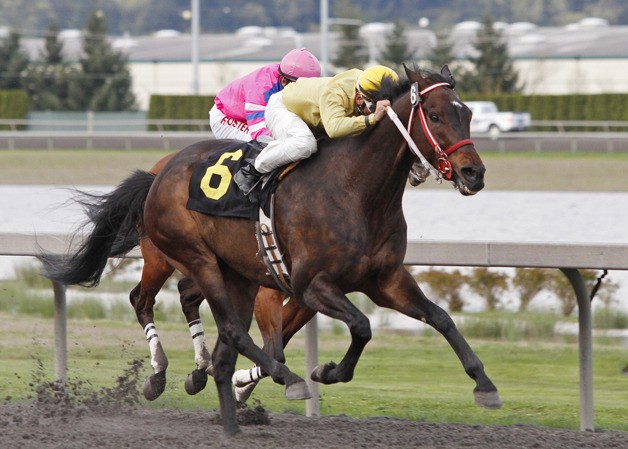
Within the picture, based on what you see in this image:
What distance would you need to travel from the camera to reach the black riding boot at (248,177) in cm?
503

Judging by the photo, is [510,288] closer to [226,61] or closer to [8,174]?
[8,174]

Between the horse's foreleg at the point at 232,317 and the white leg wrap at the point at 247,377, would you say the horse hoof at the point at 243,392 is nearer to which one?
the white leg wrap at the point at 247,377

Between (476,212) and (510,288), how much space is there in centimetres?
1002

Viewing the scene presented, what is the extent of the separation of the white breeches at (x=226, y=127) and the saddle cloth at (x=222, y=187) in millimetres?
899

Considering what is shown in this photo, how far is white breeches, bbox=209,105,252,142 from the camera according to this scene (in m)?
6.20

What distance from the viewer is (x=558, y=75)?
174ft

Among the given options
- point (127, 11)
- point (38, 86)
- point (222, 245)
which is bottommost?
point (222, 245)

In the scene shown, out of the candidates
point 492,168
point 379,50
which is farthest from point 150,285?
point 379,50

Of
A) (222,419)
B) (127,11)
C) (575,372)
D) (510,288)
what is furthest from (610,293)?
(127,11)

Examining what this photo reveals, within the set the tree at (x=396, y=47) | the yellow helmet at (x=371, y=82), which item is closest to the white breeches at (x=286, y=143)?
the yellow helmet at (x=371, y=82)

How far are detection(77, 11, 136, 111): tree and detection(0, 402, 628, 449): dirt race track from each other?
43.3 metres

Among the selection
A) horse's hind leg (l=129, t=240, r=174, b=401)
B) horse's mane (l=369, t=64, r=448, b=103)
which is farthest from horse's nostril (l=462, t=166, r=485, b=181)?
horse's hind leg (l=129, t=240, r=174, b=401)

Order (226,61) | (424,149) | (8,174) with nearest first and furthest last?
(424,149) → (8,174) → (226,61)

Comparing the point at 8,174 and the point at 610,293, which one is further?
the point at 8,174
